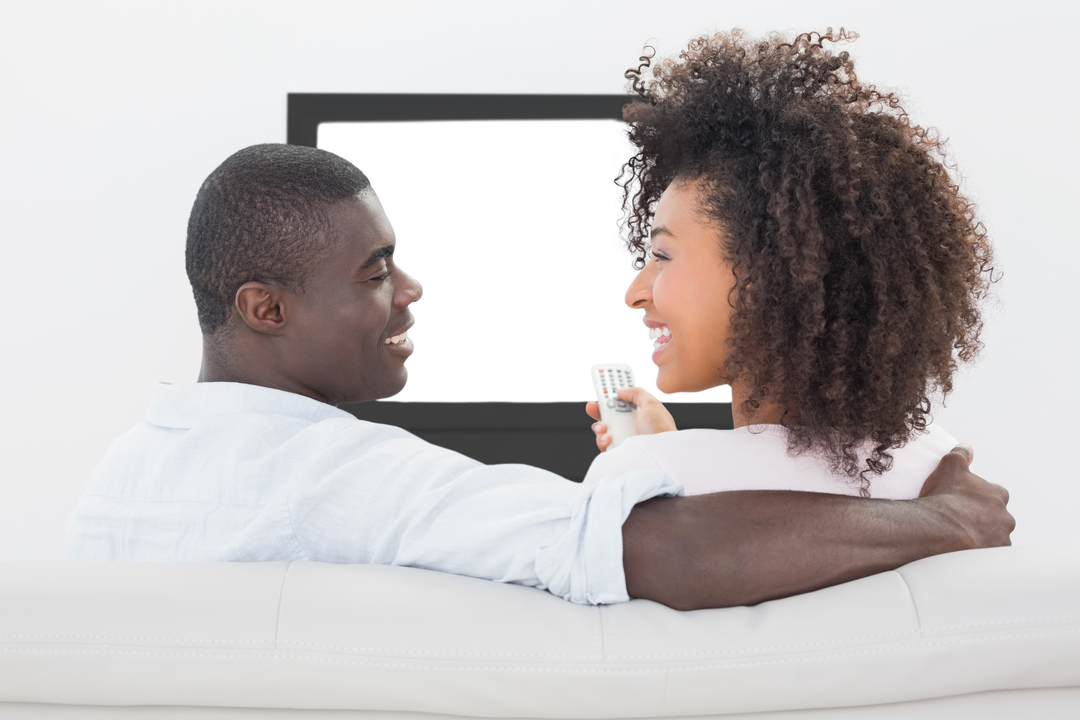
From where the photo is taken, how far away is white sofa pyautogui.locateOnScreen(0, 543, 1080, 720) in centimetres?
77

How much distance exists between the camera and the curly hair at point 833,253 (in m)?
1.03

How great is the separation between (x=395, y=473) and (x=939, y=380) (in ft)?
2.20

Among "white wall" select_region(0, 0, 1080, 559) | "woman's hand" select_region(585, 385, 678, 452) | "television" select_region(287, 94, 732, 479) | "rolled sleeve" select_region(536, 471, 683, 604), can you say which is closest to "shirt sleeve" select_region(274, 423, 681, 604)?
"rolled sleeve" select_region(536, 471, 683, 604)

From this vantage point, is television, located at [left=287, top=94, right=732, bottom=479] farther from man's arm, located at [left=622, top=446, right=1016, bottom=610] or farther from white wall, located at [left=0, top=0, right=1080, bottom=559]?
man's arm, located at [left=622, top=446, right=1016, bottom=610]

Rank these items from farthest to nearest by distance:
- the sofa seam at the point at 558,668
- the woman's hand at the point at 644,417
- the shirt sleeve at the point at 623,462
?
the woman's hand at the point at 644,417
the shirt sleeve at the point at 623,462
the sofa seam at the point at 558,668

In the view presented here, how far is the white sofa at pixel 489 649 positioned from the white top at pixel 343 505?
0.17 ft

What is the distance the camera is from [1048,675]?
80 cm

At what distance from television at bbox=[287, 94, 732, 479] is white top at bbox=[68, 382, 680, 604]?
143 cm

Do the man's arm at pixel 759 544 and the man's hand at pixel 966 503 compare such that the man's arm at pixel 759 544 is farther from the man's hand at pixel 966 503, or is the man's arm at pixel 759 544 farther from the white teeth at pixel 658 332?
the white teeth at pixel 658 332

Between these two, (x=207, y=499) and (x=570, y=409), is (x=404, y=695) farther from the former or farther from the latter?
(x=570, y=409)

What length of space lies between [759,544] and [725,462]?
0.46 feet

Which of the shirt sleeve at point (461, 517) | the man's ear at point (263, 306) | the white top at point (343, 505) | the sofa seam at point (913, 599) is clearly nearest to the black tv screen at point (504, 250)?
the man's ear at point (263, 306)

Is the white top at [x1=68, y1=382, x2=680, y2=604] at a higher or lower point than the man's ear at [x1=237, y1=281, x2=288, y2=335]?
lower

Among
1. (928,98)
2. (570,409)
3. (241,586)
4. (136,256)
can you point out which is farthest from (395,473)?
(928,98)
